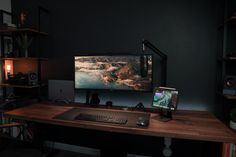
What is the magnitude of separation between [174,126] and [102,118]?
0.63 metres

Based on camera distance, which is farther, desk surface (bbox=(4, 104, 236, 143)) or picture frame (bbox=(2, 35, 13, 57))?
picture frame (bbox=(2, 35, 13, 57))

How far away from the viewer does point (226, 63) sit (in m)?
1.99

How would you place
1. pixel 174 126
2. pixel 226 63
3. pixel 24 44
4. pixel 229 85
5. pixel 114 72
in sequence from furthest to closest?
pixel 24 44
pixel 114 72
pixel 226 63
pixel 229 85
pixel 174 126

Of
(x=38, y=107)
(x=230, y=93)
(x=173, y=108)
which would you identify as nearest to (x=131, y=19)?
(x=173, y=108)

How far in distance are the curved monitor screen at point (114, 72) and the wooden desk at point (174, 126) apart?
369 mm

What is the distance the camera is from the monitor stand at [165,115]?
5.65 ft

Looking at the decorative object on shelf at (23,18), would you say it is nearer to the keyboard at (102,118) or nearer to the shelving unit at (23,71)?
the shelving unit at (23,71)

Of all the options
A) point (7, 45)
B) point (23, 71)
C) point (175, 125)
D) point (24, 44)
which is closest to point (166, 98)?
point (175, 125)

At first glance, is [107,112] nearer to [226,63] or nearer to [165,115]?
[165,115]

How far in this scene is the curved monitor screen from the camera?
2.00m

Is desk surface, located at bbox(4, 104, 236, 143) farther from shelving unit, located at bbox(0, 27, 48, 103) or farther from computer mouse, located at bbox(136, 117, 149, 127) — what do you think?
shelving unit, located at bbox(0, 27, 48, 103)

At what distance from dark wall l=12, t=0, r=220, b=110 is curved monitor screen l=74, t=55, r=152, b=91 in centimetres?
28

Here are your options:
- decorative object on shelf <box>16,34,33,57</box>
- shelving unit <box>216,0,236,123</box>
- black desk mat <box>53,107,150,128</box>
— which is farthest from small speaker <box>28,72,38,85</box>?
shelving unit <box>216,0,236,123</box>

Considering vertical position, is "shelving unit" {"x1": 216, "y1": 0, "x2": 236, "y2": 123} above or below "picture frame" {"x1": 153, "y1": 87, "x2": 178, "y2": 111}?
above
